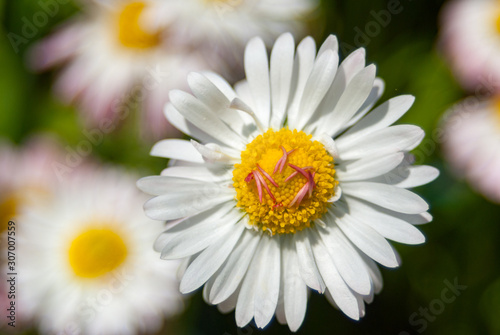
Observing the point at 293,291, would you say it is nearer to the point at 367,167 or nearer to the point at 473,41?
the point at 367,167

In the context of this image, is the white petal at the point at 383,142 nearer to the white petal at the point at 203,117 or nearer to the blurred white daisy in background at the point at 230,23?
the white petal at the point at 203,117

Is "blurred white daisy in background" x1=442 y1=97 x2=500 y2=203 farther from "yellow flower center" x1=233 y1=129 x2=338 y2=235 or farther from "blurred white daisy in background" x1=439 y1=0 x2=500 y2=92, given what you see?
"yellow flower center" x1=233 y1=129 x2=338 y2=235

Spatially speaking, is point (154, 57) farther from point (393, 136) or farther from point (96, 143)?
point (393, 136)

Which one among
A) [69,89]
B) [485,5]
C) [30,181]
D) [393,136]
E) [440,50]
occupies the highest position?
[485,5]

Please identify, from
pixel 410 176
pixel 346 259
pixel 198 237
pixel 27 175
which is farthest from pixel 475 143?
pixel 27 175

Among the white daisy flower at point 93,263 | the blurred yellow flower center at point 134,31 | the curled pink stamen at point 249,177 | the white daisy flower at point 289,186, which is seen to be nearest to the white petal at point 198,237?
the white daisy flower at point 289,186

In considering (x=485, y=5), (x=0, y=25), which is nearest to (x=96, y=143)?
(x=0, y=25)
